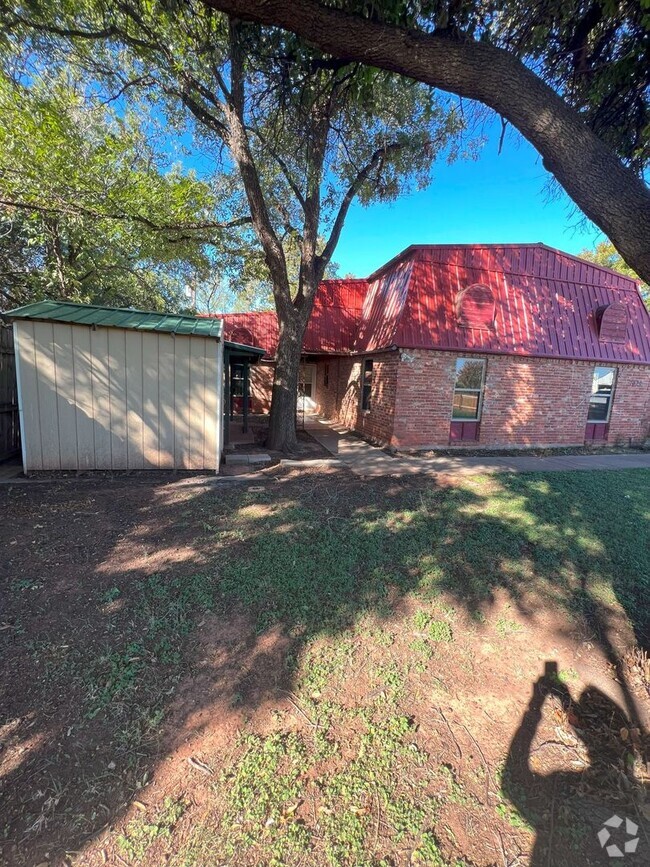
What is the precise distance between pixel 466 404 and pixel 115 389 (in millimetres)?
7622

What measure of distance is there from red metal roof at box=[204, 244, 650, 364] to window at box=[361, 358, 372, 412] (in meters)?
0.54

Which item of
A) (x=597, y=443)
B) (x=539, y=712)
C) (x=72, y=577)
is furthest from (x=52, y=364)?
(x=597, y=443)

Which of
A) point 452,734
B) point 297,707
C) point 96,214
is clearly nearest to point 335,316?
point 96,214

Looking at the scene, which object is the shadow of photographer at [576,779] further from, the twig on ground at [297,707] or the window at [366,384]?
the window at [366,384]

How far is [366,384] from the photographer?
1099cm

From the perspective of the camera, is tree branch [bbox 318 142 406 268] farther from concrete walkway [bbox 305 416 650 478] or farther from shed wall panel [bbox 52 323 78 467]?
shed wall panel [bbox 52 323 78 467]

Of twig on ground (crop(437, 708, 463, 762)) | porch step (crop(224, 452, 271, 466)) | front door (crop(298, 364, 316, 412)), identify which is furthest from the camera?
front door (crop(298, 364, 316, 412))

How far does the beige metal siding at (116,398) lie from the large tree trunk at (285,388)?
2167 millimetres

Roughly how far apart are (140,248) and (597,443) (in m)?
14.4

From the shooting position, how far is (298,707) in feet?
7.30

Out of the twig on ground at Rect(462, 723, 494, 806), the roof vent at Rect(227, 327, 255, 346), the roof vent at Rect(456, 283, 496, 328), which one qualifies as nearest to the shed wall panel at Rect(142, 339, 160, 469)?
the twig on ground at Rect(462, 723, 494, 806)

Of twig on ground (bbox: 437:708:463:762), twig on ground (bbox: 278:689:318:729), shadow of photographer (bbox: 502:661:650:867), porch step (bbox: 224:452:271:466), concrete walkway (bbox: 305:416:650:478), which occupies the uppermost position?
concrete walkway (bbox: 305:416:650:478)

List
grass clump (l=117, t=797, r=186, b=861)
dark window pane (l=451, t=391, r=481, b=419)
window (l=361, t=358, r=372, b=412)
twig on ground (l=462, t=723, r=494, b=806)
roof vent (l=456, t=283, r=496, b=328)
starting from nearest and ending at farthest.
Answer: grass clump (l=117, t=797, r=186, b=861) → twig on ground (l=462, t=723, r=494, b=806) → roof vent (l=456, t=283, r=496, b=328) → dark window pane (l=451, t=391, r=481, b=419) → window (l=361, t=358, r=372, b=412)

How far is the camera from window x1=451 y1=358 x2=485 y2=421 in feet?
30.2
